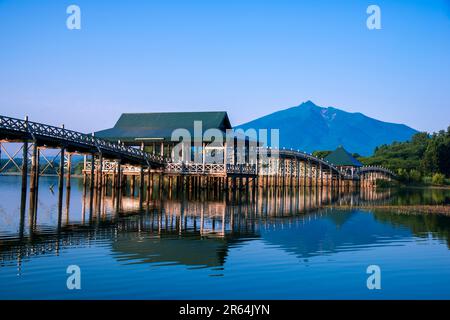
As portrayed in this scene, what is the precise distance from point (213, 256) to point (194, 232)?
5.39 m

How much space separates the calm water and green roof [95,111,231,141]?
2600 centimetres

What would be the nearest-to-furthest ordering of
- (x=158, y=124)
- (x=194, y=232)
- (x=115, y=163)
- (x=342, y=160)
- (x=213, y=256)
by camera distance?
(x=213, y=256)
(x=194, y=232)
(x=115, y=163)
(x=158, y=124)
(x=342, y=160)

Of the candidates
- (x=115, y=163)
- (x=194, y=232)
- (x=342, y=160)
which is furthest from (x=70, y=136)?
(x=342, y=160)

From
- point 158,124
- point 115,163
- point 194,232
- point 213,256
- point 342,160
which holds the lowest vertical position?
point 213,256

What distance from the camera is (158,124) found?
185 ft

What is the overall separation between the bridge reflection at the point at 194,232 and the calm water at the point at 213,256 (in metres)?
0.05

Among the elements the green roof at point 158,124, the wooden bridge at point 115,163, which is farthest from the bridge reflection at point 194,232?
the green roof at point 158,124

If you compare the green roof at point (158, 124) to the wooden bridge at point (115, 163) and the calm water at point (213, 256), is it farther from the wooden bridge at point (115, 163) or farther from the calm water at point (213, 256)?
the calm water at point (213, 256)

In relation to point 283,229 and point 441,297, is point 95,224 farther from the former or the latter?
point 441,297

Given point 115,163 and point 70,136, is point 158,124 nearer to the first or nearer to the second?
point 115,163

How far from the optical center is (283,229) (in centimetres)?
2348
